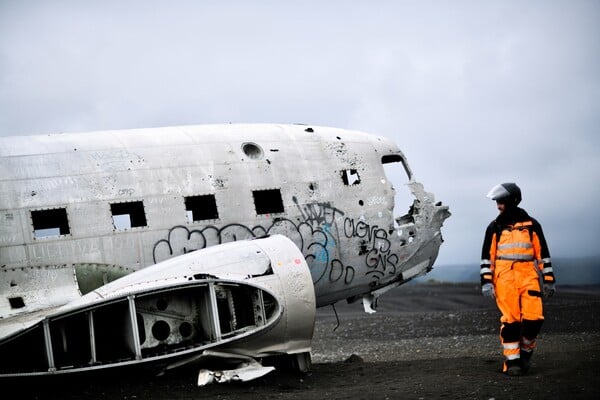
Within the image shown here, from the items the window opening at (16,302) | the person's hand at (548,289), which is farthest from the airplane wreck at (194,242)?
the person's hand at (548,289)

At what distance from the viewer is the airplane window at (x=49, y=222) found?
12672 millimetres

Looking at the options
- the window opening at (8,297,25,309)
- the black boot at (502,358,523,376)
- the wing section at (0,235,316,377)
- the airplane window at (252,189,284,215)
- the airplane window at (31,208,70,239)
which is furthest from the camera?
the airplane window at (252,189,284,215)

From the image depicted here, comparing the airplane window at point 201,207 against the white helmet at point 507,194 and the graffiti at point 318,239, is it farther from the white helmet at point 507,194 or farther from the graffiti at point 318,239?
the white helmet at point 507,194

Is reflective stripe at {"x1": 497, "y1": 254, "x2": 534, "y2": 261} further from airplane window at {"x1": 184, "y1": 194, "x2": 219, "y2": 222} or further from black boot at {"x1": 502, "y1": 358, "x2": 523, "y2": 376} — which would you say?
airplane window at {"x1": 184, "y1": 194, "x2": 219, "y2": 222}

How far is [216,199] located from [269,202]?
3.63 ft

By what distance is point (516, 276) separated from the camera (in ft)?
37.6

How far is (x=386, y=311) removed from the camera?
37.0 m

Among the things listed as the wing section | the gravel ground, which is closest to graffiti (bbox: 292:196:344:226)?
the wing section

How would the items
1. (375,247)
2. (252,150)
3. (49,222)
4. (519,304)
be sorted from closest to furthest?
(519,304), (49,222), (252,150), (375,247)

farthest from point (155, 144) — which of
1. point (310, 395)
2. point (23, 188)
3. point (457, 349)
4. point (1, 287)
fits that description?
point (457, 349)

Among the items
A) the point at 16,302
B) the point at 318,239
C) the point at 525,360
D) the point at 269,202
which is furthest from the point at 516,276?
the point at 16,302

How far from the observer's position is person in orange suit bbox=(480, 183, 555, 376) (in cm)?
1135

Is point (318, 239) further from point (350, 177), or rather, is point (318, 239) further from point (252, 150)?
point (252, 150)

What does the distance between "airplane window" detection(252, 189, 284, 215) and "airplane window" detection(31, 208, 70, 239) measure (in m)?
3.43
